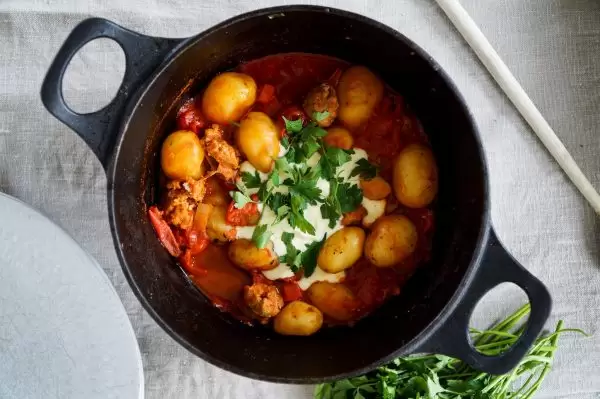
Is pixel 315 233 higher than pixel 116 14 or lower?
lower

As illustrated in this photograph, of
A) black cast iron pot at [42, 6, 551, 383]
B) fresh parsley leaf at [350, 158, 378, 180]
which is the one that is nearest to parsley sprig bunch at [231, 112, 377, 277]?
fresh parsley leaf at [350, 158, 378, 180]

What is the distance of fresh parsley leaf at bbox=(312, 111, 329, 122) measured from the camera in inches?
54.7

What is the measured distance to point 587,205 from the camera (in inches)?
61.9

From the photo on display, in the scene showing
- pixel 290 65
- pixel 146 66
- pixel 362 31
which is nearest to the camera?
pixel 146 66

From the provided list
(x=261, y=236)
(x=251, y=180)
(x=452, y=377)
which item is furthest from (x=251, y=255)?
(x=452, y=377)

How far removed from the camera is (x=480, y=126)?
1555mm

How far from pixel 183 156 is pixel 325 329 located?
1.46ft

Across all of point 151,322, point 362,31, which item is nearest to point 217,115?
point 362,31

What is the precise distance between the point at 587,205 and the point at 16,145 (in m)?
1.23

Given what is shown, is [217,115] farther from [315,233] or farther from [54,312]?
[54,312]

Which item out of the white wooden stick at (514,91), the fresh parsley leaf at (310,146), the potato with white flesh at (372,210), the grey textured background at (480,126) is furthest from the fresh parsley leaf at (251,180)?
the white wooden stick at (514,91)

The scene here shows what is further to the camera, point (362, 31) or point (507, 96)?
point (507, 96)

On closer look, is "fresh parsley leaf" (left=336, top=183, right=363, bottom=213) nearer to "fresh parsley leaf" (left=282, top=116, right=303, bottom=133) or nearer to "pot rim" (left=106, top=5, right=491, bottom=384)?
"fresh parsley leaf" (left=282, top=116, right=303, bottom=133)

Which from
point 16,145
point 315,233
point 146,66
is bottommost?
point 16,145
